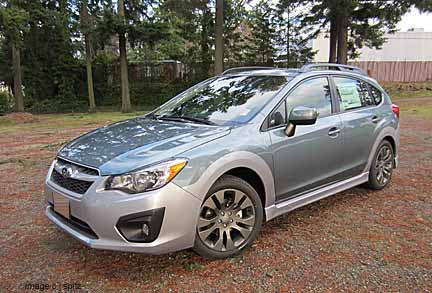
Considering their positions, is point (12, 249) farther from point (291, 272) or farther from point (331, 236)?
point (331, 236)

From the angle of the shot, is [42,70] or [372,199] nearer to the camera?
[372,199]

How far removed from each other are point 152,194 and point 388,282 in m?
1.81

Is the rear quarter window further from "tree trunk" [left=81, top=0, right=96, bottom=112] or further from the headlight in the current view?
"tree trunk" [left=81, top=0, right=96, bottom=112]

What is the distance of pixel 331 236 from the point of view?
11.2ft

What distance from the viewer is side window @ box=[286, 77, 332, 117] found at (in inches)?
141

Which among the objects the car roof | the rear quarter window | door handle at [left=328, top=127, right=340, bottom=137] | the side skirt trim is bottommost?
the side skirt trim

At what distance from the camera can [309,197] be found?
3617 millimetres

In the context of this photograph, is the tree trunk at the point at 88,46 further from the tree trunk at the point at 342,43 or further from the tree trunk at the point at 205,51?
the tree trunk at the point at 342,43

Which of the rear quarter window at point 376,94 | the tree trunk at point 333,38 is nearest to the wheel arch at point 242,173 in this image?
the rear quarter window at point 376,94

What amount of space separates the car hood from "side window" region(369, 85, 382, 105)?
244 centimetres

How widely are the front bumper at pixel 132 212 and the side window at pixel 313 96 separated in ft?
4.84

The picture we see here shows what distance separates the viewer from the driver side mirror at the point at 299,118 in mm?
3264

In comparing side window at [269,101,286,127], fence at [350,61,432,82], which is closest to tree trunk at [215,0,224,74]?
fence at [350,61,432,82]

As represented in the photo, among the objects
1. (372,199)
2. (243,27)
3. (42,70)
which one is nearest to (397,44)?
(243,27)
